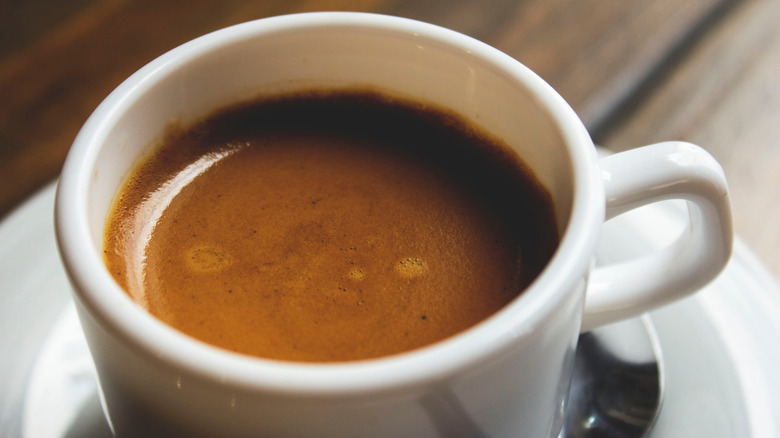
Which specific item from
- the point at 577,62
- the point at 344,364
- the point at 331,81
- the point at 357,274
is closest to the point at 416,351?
the point at 344,364

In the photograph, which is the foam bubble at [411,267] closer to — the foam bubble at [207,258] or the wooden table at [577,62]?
the foam bubble at [207,258]

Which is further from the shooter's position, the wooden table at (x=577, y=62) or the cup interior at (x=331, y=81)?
the wooden table at (x=577, y=62)

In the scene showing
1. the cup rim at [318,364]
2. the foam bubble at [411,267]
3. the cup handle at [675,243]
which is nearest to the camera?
the cup rim at [318,364]

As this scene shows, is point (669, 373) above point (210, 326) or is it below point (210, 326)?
below

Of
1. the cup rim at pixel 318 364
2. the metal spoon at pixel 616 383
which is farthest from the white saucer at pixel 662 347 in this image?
the cup rim at pixel 318 364

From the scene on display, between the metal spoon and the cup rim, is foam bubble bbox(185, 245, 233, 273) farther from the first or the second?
the metal spoon

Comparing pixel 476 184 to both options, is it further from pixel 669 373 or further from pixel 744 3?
pixel 744 3

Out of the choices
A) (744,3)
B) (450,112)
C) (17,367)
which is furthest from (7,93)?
(744,3)
